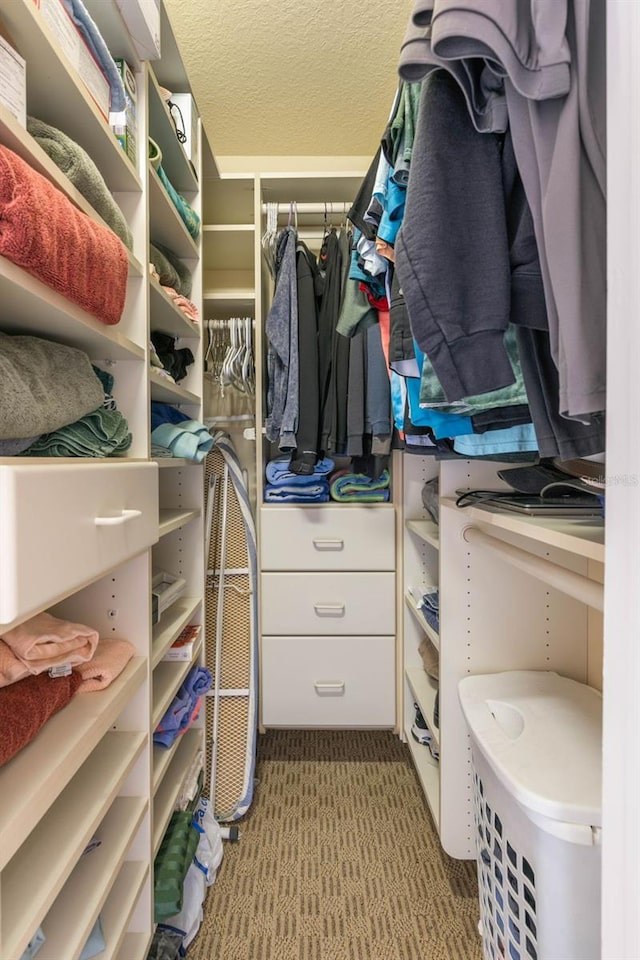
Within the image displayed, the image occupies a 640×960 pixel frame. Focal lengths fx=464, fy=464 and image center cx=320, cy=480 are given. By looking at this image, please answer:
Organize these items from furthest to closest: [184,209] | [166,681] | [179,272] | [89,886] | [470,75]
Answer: [179,272] < [184,209] < [166,681] < [89,886] < [470,75]

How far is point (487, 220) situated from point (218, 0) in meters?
1.24

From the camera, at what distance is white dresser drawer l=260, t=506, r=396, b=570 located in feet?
5.45

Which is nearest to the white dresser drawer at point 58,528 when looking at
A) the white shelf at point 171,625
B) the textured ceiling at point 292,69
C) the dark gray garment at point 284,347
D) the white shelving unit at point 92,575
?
the white shelving unit at point 92,575

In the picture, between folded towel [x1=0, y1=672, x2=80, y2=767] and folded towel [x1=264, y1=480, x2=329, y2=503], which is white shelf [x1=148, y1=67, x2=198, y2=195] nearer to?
folded towel [x1=264, y1=480, x2=329, y2=503]

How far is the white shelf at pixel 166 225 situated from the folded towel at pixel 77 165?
0.25m

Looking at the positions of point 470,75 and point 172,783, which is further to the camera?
point 172,783

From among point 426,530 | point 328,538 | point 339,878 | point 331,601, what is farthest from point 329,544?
point 339,878

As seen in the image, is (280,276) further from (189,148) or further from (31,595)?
(31,595)

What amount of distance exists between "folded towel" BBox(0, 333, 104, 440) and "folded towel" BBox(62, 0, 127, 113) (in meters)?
0.53

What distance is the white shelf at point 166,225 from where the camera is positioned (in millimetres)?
1061

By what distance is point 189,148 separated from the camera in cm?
131

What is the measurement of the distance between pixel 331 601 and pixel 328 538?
22 centimetres

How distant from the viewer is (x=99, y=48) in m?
0.81

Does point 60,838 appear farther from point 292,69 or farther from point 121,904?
point 292,69
